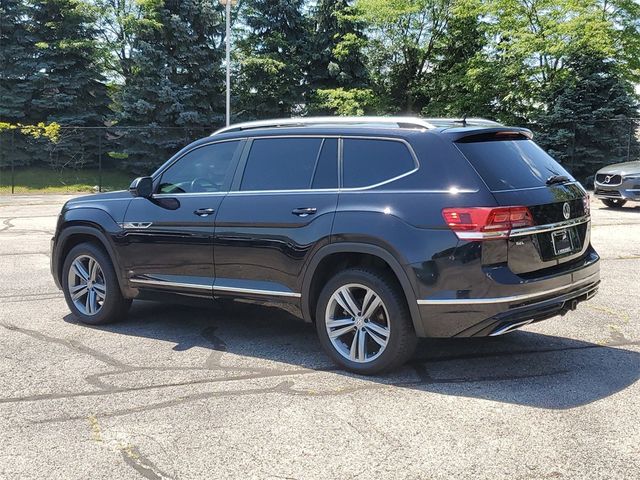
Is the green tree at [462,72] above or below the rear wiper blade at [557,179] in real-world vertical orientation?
above

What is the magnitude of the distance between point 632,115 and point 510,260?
77.9ft

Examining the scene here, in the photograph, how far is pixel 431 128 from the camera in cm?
441

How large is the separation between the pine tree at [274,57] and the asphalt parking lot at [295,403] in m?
23.9

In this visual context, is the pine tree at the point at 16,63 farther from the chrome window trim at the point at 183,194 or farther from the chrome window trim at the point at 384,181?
the chrome window trim at the point at 384,181

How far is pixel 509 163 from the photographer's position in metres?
4.45

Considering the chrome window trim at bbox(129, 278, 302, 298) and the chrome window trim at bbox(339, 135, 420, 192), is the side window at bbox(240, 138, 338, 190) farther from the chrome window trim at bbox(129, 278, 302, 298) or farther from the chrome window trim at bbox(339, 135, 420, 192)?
the chrome window trim at bbox(129, 278, 302, 298)

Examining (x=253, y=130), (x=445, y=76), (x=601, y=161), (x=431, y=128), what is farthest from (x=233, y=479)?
(x=445, y=76)

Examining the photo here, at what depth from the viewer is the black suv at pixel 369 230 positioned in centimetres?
406

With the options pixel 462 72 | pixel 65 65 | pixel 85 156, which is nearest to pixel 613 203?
pixel 462 72

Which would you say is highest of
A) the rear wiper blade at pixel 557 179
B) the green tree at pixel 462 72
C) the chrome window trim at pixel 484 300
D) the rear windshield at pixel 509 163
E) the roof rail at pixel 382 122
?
the green tree at pixel 462 72

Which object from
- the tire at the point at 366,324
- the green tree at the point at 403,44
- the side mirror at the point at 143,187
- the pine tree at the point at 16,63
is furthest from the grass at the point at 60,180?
the tire at the point at 366,324

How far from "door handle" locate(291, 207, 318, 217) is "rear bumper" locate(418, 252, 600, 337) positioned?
104 cm

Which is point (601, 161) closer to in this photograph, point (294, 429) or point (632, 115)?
point (632, 115)

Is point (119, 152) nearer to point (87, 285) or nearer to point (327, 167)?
point (87, 285)
